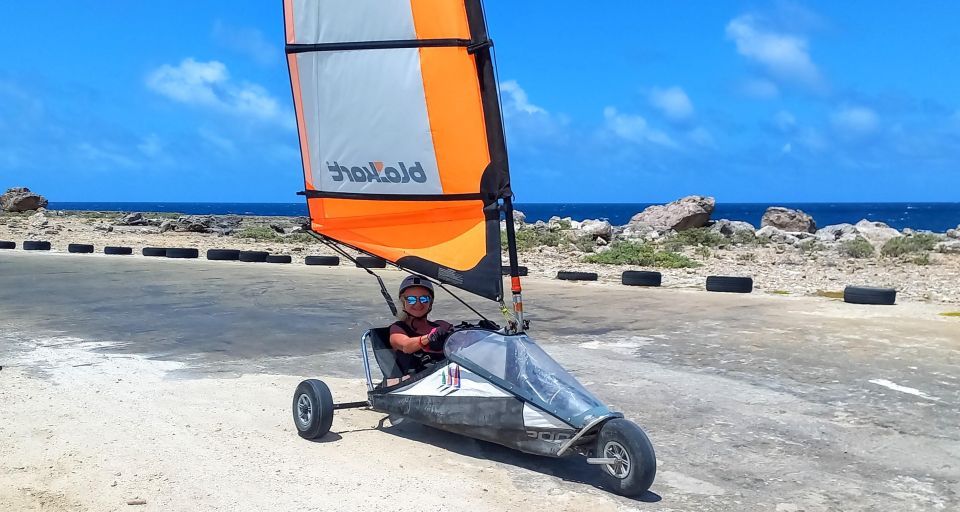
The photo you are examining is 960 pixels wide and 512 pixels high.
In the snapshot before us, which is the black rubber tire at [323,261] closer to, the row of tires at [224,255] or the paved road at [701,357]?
the row of tires at [224,255]

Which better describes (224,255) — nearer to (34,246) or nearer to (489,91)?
(34,246)

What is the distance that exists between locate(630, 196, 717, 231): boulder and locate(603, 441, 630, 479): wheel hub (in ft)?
110

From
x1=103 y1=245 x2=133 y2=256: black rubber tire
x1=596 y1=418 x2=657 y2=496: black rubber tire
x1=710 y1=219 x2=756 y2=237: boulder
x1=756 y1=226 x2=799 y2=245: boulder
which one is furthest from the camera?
x1=710 y1=219 x2=756 y2=237: boulder

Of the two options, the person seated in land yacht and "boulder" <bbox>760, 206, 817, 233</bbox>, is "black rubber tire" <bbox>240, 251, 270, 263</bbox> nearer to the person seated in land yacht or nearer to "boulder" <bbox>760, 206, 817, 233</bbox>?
the person seated in land yacht

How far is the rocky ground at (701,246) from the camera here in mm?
19828

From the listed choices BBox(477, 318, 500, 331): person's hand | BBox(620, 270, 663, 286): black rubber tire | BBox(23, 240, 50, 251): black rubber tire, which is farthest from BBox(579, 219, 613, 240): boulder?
BBox(477, 318, 500, 331): person's hand

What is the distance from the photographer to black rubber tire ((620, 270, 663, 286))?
18281 millimetres

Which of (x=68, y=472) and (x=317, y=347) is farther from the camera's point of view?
(x=317, y=347)

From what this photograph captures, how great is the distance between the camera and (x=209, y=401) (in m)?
7.58

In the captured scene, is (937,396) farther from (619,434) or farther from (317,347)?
(317,347)

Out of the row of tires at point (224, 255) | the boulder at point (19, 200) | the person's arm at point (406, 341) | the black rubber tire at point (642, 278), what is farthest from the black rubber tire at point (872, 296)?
the boulder at point (19, 200)

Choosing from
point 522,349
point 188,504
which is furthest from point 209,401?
point 522,349

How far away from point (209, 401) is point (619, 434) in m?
4.14

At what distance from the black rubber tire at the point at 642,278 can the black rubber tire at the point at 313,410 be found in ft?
41.4
